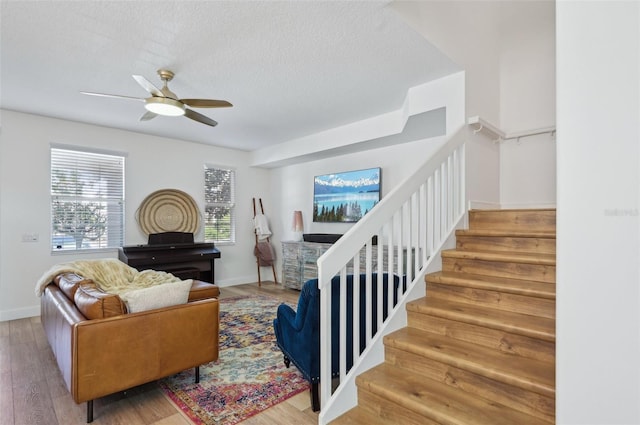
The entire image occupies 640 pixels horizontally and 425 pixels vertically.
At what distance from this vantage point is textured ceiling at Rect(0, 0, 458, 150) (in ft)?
7.29

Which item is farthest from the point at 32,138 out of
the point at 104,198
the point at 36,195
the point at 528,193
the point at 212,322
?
the point at 528,193

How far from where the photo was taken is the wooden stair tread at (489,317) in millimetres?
1698

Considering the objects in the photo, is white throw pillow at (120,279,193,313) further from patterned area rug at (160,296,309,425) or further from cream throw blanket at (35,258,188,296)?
cream throw blanket at (35,258,188,296)

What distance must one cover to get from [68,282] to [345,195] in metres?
3.68

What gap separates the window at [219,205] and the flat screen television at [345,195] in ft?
5.54

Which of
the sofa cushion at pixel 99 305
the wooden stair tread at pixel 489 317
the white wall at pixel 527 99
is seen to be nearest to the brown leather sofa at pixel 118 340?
the sofa cushion at pixel 99 305

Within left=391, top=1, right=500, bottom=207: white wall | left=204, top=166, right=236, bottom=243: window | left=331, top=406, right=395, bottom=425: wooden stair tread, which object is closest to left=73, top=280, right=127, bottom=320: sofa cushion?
left=331, top=406, right=395, bottom=425: wooden stair tread

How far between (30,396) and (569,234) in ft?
11.0

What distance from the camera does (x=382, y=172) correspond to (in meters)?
4.82

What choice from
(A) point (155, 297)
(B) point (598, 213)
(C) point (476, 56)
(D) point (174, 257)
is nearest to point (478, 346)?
(B) point (598, 213)

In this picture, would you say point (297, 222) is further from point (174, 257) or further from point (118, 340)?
point (118, 340)

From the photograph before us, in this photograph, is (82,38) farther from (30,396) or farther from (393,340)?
(393,340)

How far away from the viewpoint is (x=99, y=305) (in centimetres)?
205

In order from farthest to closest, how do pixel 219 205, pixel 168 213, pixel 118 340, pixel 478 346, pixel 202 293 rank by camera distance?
1. pixel 219 205
2. pixel 168 213
3. pixel 202 293
4. pixel 118 340
5. pixel 478 346
